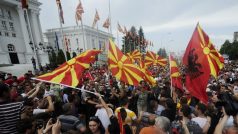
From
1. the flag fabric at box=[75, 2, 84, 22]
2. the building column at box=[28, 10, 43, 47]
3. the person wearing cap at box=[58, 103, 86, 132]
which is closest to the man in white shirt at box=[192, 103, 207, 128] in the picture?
the person wearing cap at box=[58, 103, 86, 132]

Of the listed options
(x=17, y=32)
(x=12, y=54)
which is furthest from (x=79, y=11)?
(x=17, y=32)

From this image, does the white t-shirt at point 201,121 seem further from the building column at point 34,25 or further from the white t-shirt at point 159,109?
the building column at point 34,25

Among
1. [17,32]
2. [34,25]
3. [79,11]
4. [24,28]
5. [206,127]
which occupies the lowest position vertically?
[206,127]

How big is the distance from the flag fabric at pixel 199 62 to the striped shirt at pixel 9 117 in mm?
4104

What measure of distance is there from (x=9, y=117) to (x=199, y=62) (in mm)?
4609

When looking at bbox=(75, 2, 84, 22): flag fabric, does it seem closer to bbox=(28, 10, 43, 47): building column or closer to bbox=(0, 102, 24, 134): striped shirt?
bbox=(0, 102, 24, 134): striped shirt

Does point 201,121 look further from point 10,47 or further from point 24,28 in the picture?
point 24,28

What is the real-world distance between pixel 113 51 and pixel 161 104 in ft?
7.43

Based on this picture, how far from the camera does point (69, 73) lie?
17.1ft

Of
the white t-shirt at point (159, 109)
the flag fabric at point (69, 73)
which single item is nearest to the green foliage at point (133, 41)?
the flag fabric at point (69, 73)

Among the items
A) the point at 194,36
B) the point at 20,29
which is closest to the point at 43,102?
the point at 194,36

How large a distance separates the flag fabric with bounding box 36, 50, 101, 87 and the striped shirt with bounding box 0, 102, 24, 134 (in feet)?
5.99

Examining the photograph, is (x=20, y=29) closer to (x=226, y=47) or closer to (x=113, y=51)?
(x=113, y=51)

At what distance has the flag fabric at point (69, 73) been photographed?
490 centimetres
